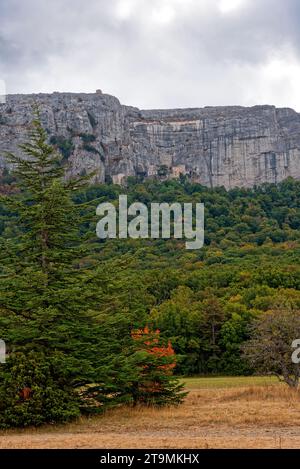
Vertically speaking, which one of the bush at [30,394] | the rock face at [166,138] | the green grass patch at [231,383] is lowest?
the green grass patch at [231,383]

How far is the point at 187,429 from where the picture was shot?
19.3 metres

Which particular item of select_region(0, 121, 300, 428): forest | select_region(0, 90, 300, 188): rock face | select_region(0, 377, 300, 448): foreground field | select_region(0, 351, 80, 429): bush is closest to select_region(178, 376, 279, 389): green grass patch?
select_region(0, 377, 300, 448): foreground field

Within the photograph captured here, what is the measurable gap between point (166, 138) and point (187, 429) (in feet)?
564

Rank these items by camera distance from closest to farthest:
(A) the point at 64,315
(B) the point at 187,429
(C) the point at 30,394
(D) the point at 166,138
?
(B) the point at 187,429 → (C) the point at 30,394 → (A) the point at 64,315 → (D) the point at 166,138

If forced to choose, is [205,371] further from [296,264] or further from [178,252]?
[178,252]

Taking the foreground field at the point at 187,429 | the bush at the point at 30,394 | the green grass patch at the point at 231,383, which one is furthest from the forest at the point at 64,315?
the green grass patch at the point at 231,383

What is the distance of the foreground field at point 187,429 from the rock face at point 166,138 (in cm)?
13173

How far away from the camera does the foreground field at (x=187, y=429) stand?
51.7 ft

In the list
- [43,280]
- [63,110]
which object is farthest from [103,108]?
[43,280]

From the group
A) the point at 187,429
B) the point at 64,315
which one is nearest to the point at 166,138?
the point at 64,315

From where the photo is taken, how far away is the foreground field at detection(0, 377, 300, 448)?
51.7 feet

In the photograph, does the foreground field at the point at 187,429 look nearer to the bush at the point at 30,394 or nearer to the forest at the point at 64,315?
the bush at the point at 30,394

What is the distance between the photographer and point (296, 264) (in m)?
77.9

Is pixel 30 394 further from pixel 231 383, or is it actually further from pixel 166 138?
pixel 166 138
